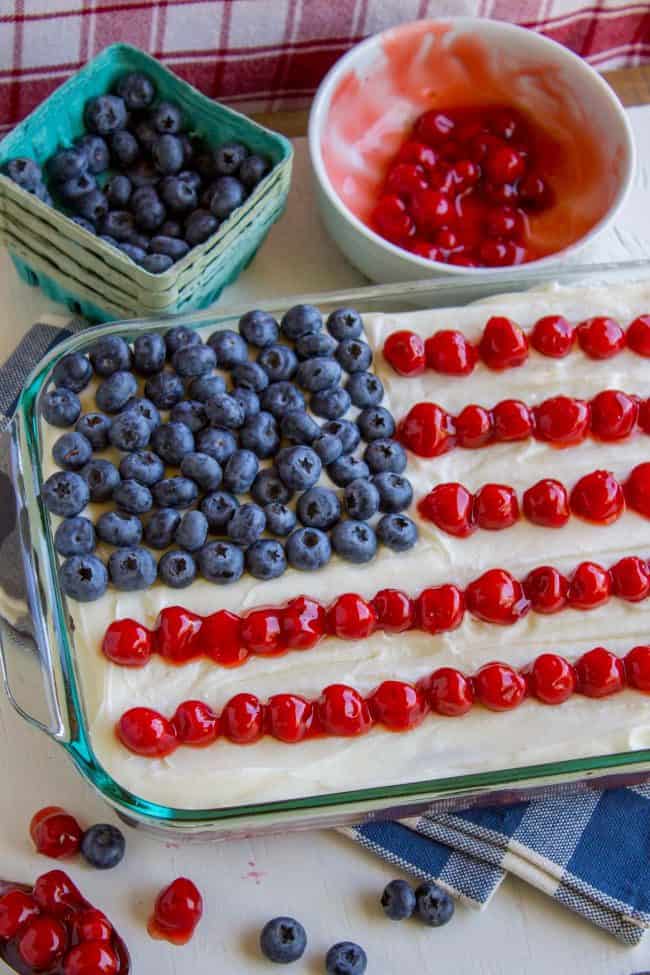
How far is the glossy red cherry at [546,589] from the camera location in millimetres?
1229

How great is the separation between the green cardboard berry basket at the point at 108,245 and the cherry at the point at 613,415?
1.39 ft

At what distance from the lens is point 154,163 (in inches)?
58.3

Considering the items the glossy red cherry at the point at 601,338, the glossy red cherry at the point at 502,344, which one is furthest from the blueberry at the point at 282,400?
the glossy red cherry at the point at 601,338

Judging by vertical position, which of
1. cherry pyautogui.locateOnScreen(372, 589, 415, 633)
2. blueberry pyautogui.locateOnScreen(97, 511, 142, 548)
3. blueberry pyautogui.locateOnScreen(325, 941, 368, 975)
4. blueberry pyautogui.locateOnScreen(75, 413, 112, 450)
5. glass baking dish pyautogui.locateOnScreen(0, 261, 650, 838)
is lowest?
blueberry pyautogui.locateOnScreen(325, 941, 368, 975)

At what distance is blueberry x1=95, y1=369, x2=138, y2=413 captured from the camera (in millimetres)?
1264

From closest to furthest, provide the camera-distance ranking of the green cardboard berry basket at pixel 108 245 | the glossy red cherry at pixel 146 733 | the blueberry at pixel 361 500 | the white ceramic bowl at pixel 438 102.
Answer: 1. the glossy red cherry at pixel 146 733
2. the blueberry at pixel 361 500
3. the green cardboard berry basket at pixel 108 245
4. the white ceramic bowl at pixel 438 102

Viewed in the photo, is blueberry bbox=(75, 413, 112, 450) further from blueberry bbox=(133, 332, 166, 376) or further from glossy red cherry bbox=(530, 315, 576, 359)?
glossy red cherry bbox=(530, 315, 576, 359)

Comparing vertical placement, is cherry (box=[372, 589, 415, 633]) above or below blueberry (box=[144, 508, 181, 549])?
below

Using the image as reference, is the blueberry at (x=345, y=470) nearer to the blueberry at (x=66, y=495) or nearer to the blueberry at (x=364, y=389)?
the blueberry at (x=364, y=389)

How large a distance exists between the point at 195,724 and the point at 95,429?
0.30 m

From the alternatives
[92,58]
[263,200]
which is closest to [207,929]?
[263,200]

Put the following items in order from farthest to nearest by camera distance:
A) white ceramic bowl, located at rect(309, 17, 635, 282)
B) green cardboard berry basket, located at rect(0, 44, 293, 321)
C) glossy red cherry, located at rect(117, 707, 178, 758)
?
white ceramic bowl, located at rect(309, 17, 635, 282) < green cardboard berry basket, located at rect(0, 44, 293, 321) < glossy red cherry, located at rect(117, 707, 178, 758)

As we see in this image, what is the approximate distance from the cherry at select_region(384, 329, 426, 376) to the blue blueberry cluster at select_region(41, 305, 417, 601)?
0.02 metres

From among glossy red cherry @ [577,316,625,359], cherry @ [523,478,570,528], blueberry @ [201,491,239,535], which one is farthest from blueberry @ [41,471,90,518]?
glossy red cherry @ [577,316,625,359]
